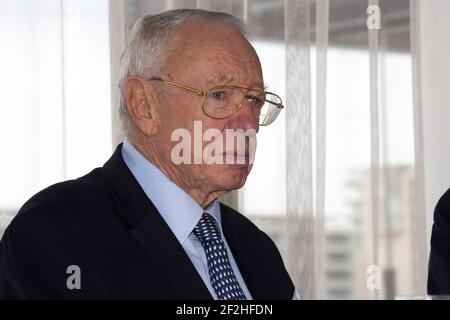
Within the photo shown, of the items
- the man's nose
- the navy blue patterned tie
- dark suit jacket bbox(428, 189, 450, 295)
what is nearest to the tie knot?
the navy blue patterned tie

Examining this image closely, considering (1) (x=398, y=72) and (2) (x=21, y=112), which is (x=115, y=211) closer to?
(2) (x=21, y=112)

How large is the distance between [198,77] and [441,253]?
0.57 meters

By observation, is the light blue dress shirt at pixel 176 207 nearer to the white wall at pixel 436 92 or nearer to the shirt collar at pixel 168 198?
the shirt collar at pixel 168 198

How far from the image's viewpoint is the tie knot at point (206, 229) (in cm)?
132

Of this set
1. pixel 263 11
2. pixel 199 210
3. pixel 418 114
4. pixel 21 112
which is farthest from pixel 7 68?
pixel 418 114

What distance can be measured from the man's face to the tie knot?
0.05 meters

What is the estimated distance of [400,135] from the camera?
233 cm

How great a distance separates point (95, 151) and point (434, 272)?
2.54 ft

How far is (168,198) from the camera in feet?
4.34

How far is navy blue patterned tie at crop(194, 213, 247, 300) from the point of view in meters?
1.26

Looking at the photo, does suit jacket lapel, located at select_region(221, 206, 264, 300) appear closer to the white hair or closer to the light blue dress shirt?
the light blue dress shirt

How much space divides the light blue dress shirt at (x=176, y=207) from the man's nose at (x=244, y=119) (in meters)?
0.13

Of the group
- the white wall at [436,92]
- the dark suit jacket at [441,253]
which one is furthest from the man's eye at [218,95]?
the white wall at [436,92]

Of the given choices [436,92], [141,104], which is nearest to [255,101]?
[141,104]
